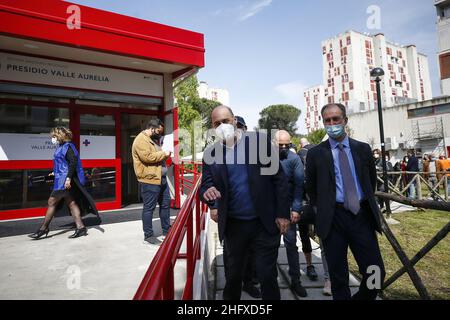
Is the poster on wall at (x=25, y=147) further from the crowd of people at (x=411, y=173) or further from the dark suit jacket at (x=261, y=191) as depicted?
the crowd of people at (x=411, y=173)

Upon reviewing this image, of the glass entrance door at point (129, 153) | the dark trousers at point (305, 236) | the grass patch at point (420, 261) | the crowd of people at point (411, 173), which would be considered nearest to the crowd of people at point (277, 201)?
the dark trousers at point (305, 236)

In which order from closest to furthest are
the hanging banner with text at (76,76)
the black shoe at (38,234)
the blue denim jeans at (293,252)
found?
the blue denim jeans at (293,252) → the black shoe at (38,234) → the hanging banner with text at (76,76)

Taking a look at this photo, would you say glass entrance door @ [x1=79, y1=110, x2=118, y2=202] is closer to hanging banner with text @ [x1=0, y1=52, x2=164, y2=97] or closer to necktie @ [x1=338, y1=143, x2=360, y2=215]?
hanging banner with text @ [x1=0, y1=52, x2=164, y2=97]

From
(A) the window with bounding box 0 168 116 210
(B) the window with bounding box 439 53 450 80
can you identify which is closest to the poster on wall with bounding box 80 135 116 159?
(A) the window with bounding box 0 168 116 210

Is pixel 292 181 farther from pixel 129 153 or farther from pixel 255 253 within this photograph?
pixel 129 153

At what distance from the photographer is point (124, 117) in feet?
24.6

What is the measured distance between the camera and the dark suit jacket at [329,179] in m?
2.41

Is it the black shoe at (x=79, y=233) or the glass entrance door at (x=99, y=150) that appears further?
the glass entrance door at (x=99, y=150)

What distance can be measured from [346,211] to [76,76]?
20.3ft

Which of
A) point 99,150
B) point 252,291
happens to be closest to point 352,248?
point 252,291

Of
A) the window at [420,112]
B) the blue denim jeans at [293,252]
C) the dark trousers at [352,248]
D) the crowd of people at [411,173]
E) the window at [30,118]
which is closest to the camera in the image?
the dark trousers at [352,248]

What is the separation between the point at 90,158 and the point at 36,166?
1.05 metres

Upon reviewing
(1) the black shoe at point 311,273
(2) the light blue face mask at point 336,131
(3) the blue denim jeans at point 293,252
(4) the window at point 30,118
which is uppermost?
(4) the window at point 30,118

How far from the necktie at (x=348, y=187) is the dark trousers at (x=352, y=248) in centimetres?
7
